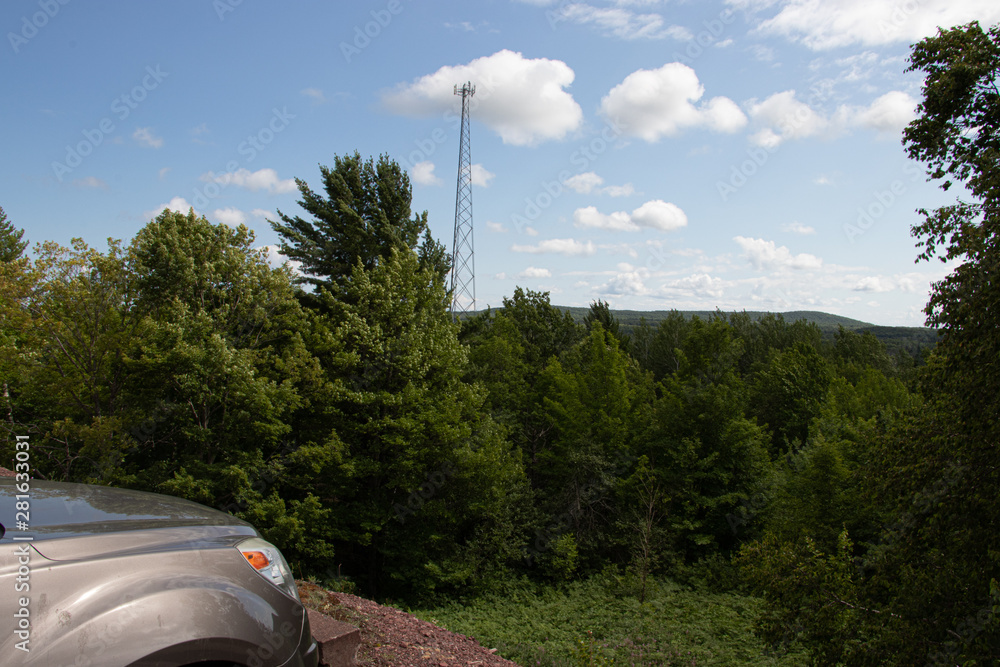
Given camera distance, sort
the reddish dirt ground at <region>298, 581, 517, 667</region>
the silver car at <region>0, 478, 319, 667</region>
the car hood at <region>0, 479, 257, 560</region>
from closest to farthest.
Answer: the silver car at <region>0, 478, 319, 667</region> < the car hood at <region>0, 479, 257, 560</region> < the reddish dirt ground at <region>298, 581, 517, 667</region>

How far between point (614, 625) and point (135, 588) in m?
15.8

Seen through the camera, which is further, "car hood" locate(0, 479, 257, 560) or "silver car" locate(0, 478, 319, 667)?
"car hood" locate(0, 479, 257, 560)

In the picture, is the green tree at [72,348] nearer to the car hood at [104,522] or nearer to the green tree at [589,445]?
the car hood at [104,522]

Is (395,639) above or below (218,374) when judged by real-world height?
below

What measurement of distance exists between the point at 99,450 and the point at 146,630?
15.0m

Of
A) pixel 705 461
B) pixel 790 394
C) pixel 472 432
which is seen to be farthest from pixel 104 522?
pixel 790 394

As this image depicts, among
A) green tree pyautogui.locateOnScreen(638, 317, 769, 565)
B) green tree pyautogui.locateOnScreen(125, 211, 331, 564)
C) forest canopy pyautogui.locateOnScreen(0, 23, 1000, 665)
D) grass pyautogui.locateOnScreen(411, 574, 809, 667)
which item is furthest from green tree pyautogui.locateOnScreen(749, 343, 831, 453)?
green tree pyautogui.locateOnScreen(125, 211, 331, 564)

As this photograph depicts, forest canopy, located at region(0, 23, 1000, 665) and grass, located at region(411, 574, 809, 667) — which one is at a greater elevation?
forest canopy, located at region(0, 23, 1000, 665)

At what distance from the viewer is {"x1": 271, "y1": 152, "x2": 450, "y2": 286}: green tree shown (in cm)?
2288

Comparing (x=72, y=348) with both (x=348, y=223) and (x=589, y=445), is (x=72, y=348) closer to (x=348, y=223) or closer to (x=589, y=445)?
(x=348, y=223)

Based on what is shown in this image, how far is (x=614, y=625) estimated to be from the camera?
603 inches

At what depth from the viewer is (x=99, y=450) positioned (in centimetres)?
1396

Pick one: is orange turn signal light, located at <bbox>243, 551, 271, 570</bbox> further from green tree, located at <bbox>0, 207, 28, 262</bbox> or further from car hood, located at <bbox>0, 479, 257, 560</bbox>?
green tree, located at <bbox>0, 207, 28, 262</bbox>

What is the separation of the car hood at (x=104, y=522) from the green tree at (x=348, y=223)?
19.7 metres
